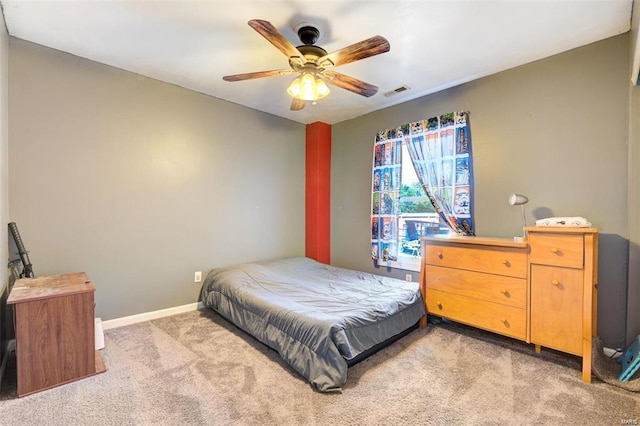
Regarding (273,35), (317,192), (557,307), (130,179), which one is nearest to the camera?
(273,35)

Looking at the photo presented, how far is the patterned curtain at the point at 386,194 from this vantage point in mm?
Result: 3461

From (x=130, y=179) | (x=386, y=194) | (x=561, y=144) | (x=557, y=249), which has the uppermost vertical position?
(x=561, y=144)

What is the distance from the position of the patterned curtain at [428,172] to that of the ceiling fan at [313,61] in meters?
1.10

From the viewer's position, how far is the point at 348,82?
2203mm

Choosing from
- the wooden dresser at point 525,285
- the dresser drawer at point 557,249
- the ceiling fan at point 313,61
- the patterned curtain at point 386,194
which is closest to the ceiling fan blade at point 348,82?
the ceiling fan at point 313,61

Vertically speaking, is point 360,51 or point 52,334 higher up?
point 360,51

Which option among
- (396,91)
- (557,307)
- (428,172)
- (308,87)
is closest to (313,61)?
(308,87)

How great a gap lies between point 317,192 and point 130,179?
7.42 feet

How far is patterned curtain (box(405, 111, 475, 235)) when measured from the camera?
9.40 feet

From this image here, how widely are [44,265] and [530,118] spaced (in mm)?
4305

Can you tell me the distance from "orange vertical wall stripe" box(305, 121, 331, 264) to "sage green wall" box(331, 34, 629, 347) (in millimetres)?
1453

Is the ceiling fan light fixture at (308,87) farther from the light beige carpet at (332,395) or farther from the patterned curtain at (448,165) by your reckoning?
the light beige carpet at (332,395)

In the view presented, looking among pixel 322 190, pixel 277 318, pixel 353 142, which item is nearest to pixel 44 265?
pixel 277 318

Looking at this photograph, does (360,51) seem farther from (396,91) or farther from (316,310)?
(316,310)
